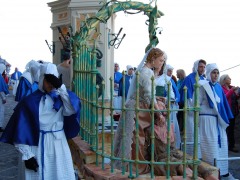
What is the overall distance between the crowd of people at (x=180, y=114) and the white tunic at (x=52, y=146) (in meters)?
0.63

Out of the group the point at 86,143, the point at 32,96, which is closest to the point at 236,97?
the point at 86,143

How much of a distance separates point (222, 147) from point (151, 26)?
2362 millimetres

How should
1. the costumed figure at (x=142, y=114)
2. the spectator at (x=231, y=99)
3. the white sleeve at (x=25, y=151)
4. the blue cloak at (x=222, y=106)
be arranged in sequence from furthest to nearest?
the spectator at (x=231, y=99)
the blue cloak at (x=222, y=106)
the costumed figure at (x=142, y=114)
the white sleeve at (x=25, y=151)

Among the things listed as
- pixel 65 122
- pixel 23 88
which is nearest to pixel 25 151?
pixel 65 122

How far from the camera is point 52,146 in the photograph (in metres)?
4.62

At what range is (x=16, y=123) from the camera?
15.2 feet

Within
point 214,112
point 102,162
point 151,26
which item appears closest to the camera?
point 102,162

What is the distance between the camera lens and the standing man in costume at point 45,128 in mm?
4562

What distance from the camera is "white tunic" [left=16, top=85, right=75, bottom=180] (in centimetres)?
460

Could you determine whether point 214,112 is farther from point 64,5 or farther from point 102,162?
point 64,5

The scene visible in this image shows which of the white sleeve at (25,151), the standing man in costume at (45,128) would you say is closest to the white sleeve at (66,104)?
the standing man in costume at (45,128)

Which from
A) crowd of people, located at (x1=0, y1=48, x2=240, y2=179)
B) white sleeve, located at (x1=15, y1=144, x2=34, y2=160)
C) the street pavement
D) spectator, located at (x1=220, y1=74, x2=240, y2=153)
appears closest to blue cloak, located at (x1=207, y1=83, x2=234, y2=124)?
the street pavement

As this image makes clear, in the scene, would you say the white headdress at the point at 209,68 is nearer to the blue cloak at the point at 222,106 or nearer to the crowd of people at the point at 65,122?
the blue cloak at the point at 222,106

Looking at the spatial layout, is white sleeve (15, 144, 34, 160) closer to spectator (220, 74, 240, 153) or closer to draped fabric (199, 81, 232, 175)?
draped fabric (199, 81, 232, 175)
